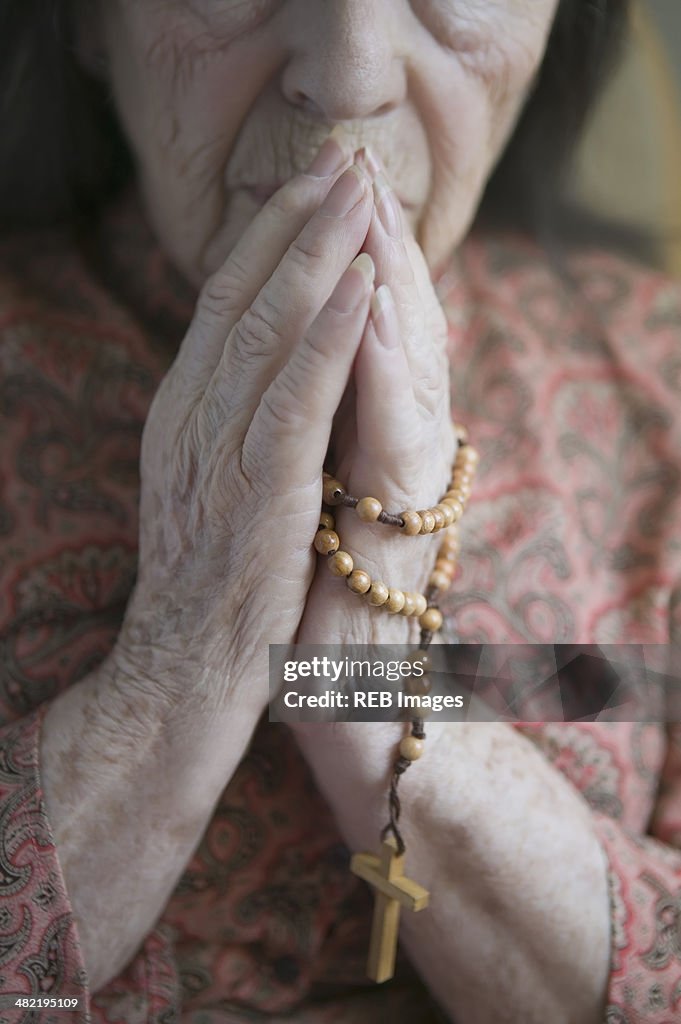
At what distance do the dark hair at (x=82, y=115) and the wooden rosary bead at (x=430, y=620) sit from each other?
75cm

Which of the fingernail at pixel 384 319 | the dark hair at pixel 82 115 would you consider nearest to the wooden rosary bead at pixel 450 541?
the fingernail at pixel 384 319

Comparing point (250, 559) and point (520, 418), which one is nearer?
point (250, 559)

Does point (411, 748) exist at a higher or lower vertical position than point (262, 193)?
lower

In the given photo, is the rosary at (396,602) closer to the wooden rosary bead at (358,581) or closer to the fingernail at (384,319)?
the wooden rosary bead at (358,581)

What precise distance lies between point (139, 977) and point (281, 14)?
94 centimetres

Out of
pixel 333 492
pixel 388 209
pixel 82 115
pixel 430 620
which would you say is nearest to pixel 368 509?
pixel 333 492

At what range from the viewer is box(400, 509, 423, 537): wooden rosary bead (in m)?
0.81

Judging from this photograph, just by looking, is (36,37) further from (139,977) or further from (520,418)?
(139,977)

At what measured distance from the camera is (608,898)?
95cm

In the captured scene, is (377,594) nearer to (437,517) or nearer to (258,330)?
(437,517)

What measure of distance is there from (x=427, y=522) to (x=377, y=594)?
75mm

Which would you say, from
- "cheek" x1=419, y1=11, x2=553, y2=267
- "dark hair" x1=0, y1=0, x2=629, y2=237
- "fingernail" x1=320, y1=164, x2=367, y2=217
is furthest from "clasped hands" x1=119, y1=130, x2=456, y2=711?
"dark hair" x1=0, y1=0, x2=629, y2=237

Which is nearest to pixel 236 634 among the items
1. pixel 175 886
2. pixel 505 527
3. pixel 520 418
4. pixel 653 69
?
pixel 175 886

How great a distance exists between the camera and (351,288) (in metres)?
0.73
